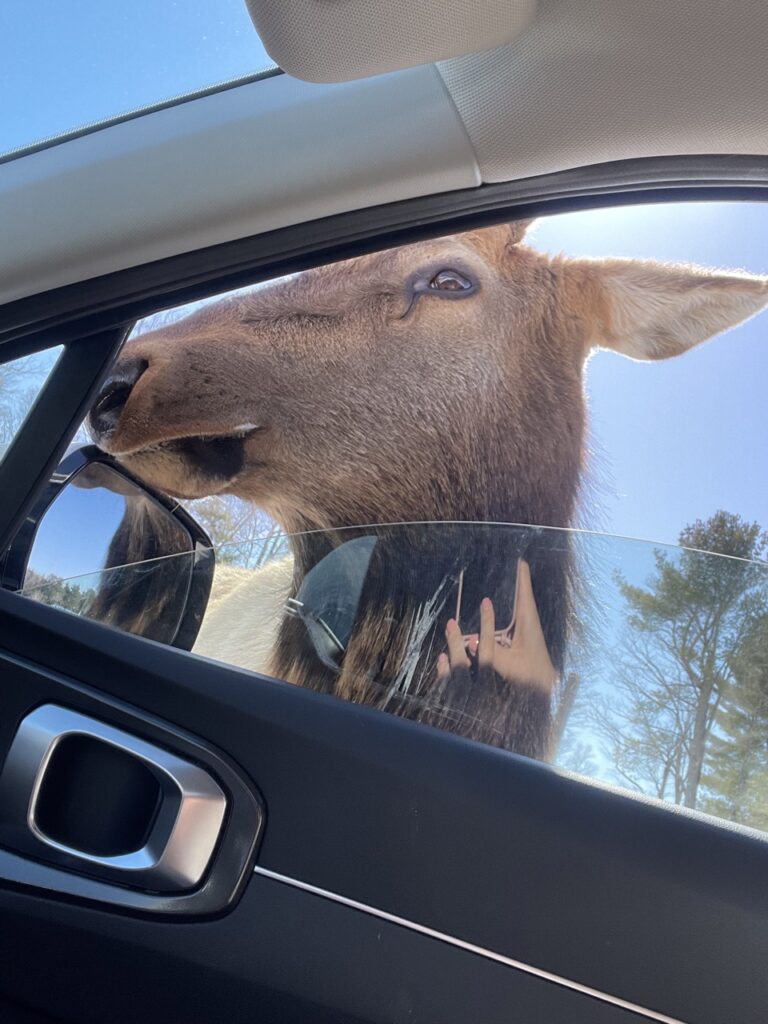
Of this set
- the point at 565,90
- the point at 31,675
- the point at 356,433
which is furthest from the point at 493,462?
the point at 31,675

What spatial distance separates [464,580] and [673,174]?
799 millimetres

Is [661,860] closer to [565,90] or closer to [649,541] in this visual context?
[649,541]

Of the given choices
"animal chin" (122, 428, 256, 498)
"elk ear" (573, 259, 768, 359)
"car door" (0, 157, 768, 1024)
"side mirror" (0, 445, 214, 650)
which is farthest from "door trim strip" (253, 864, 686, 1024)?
"elk ear" (573, 259, 768, 359)

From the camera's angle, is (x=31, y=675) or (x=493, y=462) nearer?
(x=31, y=675)

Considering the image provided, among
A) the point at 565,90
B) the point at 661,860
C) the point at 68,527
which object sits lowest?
the point at 661,860

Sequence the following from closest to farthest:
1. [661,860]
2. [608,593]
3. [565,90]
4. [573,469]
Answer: [661,860] → [565,90] → [608,593] → [573,469]

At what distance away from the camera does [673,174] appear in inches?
64.5

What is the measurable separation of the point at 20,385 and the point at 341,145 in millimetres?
732

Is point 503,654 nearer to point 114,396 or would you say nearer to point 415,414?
point 415,414

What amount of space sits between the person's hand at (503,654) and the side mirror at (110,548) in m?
0.46

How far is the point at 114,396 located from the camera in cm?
171

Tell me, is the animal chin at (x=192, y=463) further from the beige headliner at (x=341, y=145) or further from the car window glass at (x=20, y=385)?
the beige headliner at (x=341, y=145)

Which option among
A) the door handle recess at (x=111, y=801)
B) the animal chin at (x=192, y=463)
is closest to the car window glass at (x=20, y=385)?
the animal chin at (x=192, y=463)

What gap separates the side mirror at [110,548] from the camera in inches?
66.4
